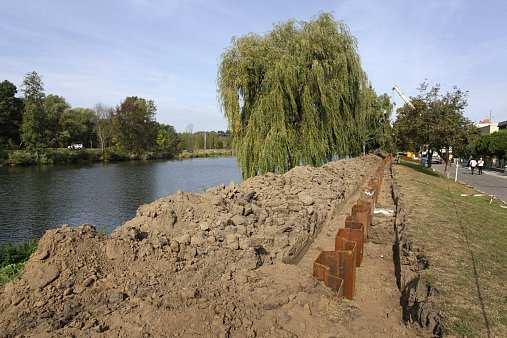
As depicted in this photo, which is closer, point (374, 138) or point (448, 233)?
point (448, 233)

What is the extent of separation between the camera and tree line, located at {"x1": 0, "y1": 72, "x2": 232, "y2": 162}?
5153cm

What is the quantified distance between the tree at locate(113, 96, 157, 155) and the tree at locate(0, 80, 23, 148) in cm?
1461

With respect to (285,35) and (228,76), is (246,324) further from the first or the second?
(285,35)

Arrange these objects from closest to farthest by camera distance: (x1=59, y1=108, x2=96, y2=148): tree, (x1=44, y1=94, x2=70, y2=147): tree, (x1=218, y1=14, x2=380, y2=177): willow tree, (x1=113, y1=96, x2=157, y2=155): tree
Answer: (x1=218, y1=14, x2=380, y2=177): willow tree
(x1=44, y1=94, x2=70, y2=147): tree
(x1=59, y1=108, x2=96, y2=148): tree
(x1=113, y1=96, x2=157, y2=155): tree

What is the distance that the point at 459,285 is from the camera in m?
4.91

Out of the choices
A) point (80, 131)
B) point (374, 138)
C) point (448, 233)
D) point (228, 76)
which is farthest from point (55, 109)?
point (448, 233)

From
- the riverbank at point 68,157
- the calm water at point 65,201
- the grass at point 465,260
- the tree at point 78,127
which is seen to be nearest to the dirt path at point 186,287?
the grass at point 465,260

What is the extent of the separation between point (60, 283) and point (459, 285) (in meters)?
4.70

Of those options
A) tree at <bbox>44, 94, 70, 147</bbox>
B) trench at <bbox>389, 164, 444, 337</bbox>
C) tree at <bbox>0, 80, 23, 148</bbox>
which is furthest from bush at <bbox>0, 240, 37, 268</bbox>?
tree at <bbox>0, 80, 23, 148</bbox>

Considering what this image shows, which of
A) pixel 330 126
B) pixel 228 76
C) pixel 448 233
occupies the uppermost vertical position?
pixel 228 76

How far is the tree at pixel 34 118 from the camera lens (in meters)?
49.8

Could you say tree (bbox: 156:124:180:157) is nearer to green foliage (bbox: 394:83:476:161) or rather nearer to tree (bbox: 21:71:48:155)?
tree (bbox: 21:71:48:155)

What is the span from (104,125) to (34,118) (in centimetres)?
2059

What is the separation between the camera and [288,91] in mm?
16016
